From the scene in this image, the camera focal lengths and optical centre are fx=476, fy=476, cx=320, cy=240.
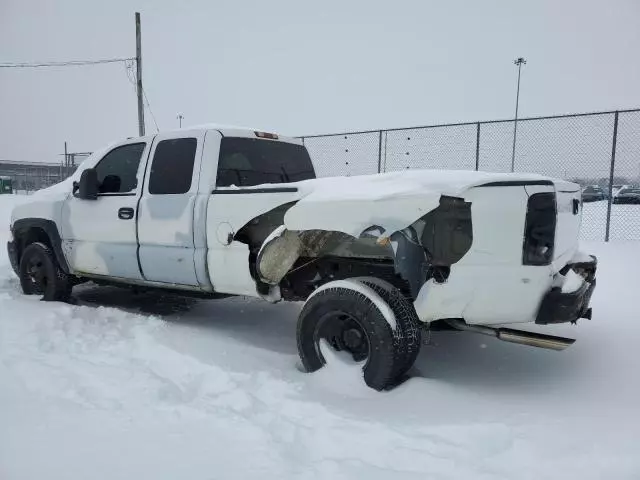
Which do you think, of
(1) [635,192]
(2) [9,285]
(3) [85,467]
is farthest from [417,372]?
(1) [635,192]

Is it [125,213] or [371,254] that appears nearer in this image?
[371,254]

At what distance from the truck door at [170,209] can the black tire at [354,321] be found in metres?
1.34

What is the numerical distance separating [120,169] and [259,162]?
5.13ft

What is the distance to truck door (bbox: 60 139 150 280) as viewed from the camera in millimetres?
4730

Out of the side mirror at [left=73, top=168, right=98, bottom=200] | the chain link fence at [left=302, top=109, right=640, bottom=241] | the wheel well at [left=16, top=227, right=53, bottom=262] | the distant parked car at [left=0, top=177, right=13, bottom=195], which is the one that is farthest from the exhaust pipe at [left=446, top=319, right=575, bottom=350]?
the distant parked car at [left=0, top=177, right=13, bottom=195]

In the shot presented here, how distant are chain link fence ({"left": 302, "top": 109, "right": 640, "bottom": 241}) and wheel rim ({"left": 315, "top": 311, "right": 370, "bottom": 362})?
6.75m

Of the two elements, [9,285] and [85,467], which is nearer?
[85,467]

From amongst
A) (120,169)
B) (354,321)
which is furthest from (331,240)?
(120,169)

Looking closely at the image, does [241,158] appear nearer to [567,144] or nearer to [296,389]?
[296,389]

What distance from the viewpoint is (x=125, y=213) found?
15.5ft

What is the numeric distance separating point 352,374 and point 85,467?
5.46ft

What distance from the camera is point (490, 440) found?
8.42 feet

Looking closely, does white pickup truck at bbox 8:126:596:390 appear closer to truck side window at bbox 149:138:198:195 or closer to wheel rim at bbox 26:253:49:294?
truck side window at bbox 149:138:198:195

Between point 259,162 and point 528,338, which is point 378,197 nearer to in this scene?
point 528,338
